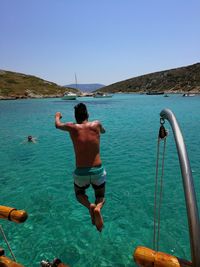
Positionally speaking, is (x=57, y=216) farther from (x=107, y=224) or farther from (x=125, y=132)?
(x=125, y=132)

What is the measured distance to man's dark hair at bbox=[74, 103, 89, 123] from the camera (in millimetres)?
5570

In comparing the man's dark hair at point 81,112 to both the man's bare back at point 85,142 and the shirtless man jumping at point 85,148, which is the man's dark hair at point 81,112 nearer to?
the shirtless man jumping at point 85,148

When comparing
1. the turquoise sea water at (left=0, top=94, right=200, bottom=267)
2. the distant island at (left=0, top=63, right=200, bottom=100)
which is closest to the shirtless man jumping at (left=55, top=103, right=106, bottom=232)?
the turquoise sea water at (left=0, top=94, right=200, bottom=267)

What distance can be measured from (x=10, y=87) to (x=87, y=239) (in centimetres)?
12946

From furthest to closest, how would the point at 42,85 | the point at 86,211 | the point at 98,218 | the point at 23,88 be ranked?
the point at 42,85 → the point at 23,88 → the point at 86,211 → the point at 98,218

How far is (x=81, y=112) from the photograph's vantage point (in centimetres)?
562

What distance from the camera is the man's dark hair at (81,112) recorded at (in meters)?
5.57

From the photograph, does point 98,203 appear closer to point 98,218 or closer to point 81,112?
point 98,218

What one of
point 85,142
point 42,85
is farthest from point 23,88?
point 85,142

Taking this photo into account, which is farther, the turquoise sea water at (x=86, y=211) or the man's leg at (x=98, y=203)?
the turquoise sea water at (x=86, y=211)

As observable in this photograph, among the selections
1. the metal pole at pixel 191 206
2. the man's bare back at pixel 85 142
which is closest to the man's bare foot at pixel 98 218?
the man's bare back at pixel 85 142

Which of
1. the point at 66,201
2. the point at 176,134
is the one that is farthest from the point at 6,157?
the point at 176,134

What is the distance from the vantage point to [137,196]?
12117 mm

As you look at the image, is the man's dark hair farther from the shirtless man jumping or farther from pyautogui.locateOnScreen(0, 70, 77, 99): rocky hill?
pyautogui.locateOnScreen(0, 70, 77, 99): rocky hill
